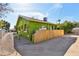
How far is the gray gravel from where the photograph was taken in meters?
2.75

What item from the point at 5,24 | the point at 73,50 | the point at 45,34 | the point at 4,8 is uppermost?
the point at 4,8

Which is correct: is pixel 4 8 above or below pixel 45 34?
above

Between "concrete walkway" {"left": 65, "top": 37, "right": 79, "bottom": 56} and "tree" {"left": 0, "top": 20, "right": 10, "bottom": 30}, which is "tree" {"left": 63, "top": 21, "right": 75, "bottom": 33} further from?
"tree" {"left": 0, "top": 20, "right": 10, "bottom": 30}

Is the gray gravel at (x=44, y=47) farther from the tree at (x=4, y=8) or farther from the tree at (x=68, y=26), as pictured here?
the tree at (x=4, y=8)

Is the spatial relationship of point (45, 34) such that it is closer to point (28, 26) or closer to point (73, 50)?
point (28, 26)

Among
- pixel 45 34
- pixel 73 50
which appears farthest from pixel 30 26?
pixel 73 50

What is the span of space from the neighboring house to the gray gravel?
3.1 inches

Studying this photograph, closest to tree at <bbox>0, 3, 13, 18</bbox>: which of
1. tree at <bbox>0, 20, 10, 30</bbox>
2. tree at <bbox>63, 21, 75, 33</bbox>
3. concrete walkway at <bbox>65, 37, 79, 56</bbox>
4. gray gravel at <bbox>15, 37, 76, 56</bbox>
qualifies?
tree at <bbox>0, 20, 10, 30</bbox>

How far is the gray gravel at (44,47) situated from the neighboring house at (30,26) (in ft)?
0.26

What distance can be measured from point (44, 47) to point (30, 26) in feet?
0.86

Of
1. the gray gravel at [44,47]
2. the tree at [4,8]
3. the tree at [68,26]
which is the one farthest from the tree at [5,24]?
the tree at [68,26]

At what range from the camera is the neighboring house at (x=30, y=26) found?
2.73 m

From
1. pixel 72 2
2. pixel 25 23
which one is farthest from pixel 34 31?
pixel 72 2

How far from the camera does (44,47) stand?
2.77m
